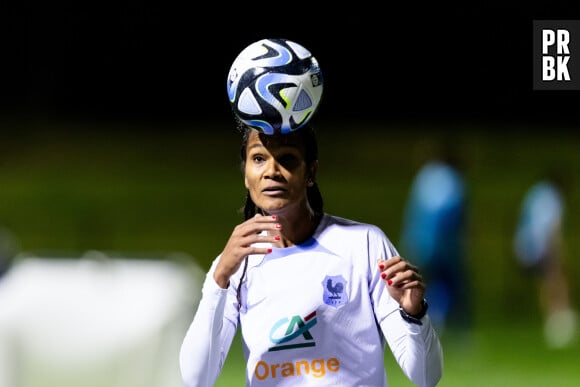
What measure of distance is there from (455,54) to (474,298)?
39.9 feet

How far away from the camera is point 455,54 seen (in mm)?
30453

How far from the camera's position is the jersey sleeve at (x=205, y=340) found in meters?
4.71

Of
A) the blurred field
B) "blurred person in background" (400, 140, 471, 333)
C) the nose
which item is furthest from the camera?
the blurred field

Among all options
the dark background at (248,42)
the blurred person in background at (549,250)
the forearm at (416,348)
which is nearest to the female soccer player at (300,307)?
the forearm at (416,348)

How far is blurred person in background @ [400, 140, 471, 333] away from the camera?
1398 cm

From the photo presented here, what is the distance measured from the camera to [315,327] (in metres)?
4.77

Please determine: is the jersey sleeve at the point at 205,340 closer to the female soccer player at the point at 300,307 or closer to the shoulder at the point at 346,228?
the female soccer player at the point at 300,307

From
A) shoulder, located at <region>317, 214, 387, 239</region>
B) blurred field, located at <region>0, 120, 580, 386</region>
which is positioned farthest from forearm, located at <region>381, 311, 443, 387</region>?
blurred field, located at <region>0, 120, 580, 386</region>

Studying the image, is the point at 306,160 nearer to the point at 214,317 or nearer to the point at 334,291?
the point at 334,291

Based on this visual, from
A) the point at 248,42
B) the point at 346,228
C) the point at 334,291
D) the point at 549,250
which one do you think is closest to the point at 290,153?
the point at 346,228

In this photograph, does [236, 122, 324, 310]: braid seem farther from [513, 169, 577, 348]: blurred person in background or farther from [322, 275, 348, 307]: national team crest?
[513, 169, 577, 348]: blurred person in background

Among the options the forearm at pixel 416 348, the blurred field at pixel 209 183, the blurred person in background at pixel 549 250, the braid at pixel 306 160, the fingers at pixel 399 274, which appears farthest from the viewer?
the blurred field at pixel 209 183

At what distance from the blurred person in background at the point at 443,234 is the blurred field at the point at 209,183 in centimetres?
319

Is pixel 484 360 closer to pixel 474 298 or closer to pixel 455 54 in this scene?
pixel 474 298
